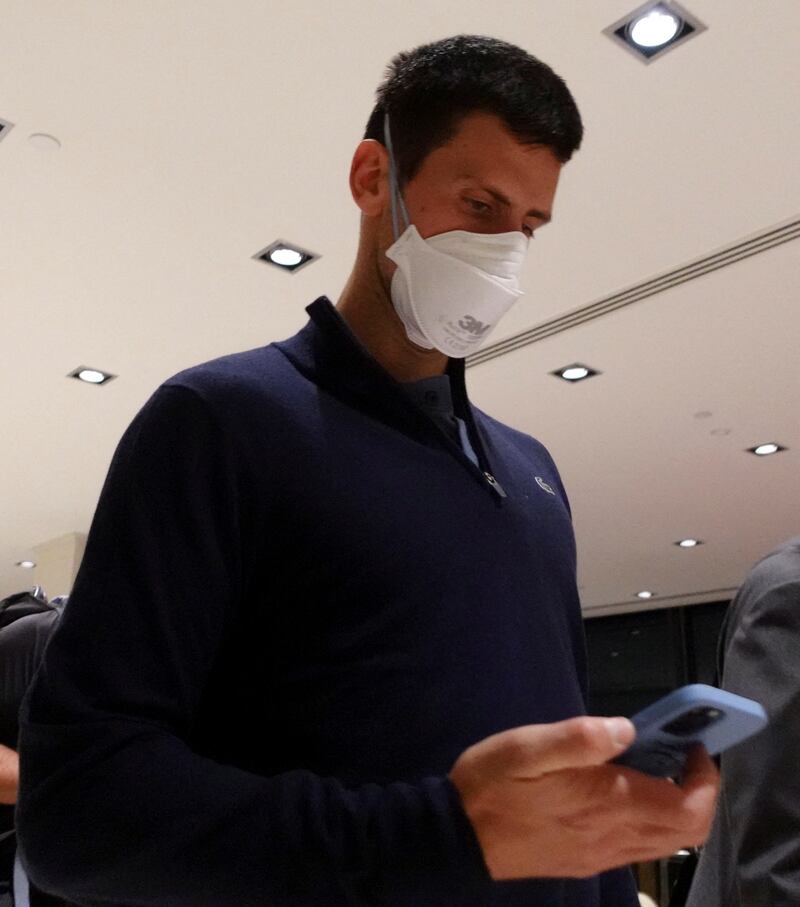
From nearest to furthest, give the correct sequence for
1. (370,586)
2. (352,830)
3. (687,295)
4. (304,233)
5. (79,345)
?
(352,830)
(370,586)
(304,233)
(687,295)
(79,345)

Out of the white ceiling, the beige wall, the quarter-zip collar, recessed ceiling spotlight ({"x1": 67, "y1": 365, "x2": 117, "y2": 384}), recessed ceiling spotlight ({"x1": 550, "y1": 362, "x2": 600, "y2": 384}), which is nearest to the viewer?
the quarter-zip collar

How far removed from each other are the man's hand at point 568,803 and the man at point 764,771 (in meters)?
0.67

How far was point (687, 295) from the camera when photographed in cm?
477

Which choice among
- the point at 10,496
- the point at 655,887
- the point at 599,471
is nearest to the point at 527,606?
the point at 599,471

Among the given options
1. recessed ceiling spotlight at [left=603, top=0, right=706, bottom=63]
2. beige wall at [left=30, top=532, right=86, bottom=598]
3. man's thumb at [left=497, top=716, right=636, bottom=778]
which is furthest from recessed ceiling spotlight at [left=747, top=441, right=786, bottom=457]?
man's thumb at [left=497, top=716, right=636, bottom=778]

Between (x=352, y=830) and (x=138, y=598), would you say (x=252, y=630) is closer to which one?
(x=138, y=598)

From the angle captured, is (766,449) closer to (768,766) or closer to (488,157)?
(768,766)

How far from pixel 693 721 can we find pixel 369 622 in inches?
10.6

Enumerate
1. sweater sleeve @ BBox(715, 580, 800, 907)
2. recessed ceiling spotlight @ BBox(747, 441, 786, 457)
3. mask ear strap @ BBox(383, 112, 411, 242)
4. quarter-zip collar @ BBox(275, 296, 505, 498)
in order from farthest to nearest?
recessed ceiling spotlight @ BBox(747, 441, 786, 457), sweater sleeve @ BBox(715, 580, 800, 907), mask ear strap @ BBox(383, 112, 411, 242), quarter-zip collar @ BBox(275, 296, 505, 498)

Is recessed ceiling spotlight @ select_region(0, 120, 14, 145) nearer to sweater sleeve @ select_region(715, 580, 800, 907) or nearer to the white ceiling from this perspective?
the white ceiling

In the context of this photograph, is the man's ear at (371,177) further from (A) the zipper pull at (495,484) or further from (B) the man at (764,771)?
(B) the man at (764,771)

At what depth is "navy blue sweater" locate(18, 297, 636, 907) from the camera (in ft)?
2.33

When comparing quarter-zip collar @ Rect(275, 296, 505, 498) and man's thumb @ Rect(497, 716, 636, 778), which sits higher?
quarter-zip collar @ Rect(275, 296, 505, 498)

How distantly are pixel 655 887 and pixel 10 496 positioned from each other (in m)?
4.99
